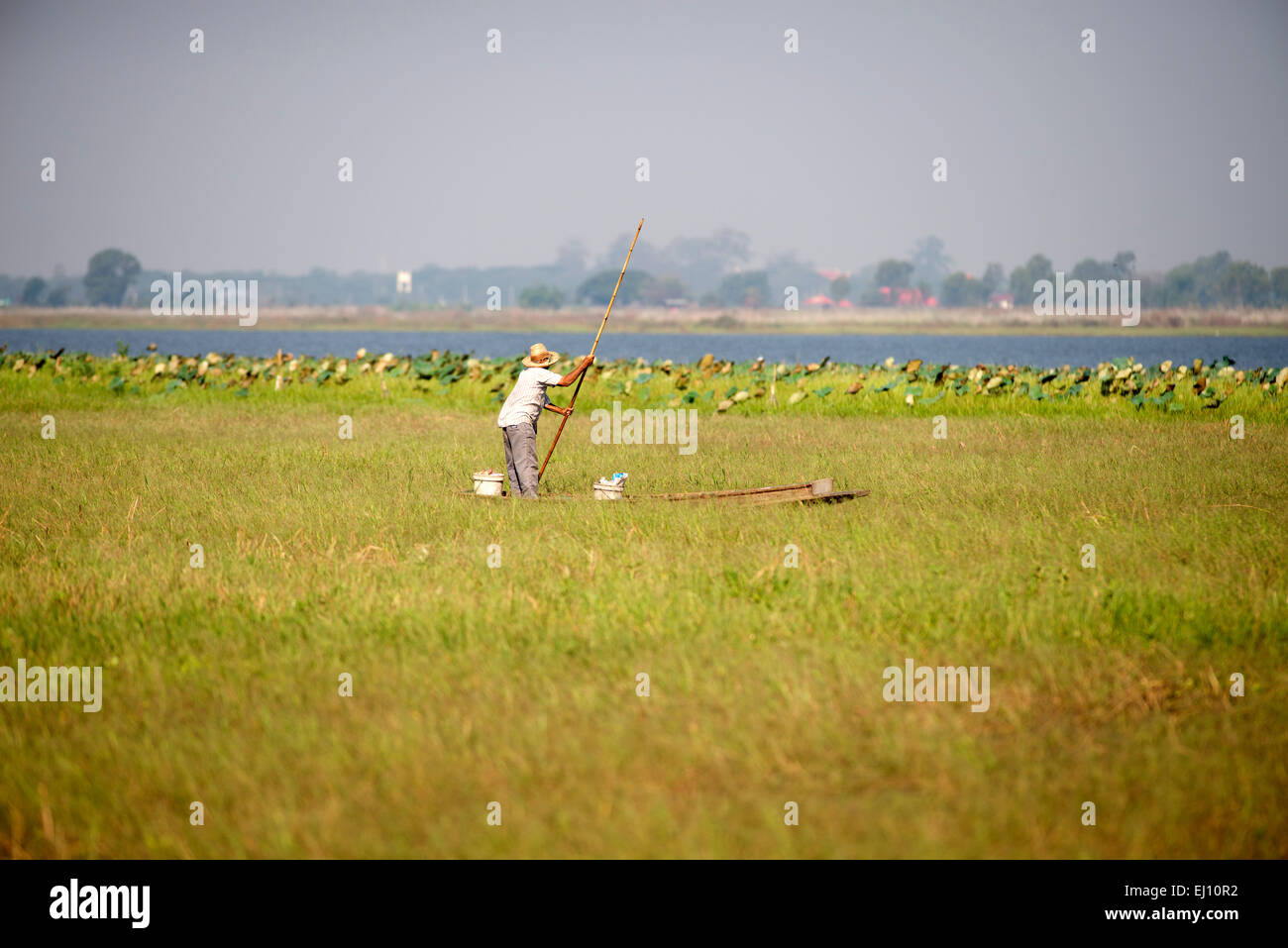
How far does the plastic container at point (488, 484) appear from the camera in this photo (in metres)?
11.4

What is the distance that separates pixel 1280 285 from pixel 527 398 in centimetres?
17307

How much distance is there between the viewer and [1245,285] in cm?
15838

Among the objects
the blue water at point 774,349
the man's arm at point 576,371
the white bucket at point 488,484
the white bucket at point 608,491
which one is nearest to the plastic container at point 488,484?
the white bucket at point 488,484

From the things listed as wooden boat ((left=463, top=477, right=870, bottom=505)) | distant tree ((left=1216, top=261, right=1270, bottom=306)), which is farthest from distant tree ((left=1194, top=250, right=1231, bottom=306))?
wooden boat ((left=463, top=477, right=870, bottom=505))

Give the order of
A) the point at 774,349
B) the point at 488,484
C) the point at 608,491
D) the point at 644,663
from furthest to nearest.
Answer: the point at 774,349 < the point at 488,484 < the point at 608,491 < the point at 644,663

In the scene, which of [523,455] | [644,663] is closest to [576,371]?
[523,455]

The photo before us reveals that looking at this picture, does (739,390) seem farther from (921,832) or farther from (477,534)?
(921,832)

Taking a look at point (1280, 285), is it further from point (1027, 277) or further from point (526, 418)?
point (526, 418)

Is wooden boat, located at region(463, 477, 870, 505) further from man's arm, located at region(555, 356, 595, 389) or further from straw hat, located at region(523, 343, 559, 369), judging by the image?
straw hat, located at region(523, 343, 559, 369)

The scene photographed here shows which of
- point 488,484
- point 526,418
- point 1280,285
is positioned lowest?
point 488,484

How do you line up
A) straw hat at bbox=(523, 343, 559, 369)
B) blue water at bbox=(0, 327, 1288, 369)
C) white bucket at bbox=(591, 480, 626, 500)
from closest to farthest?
white bucket at bbox=(591, 480, 626, 500) < straw hat at bbox=(523, 343, 559, 369) < blue water at bbox=(0, 327, 1288, 369)

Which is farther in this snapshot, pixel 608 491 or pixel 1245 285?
pixel 1245 285

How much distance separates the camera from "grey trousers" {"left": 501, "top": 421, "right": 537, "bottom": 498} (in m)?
11.4
